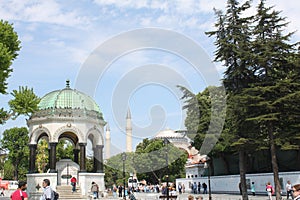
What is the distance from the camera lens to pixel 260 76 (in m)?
22.5

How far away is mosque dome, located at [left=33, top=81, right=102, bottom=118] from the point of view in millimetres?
28938

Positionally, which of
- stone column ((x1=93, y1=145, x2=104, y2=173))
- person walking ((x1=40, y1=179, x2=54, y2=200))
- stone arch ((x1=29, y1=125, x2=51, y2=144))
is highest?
stone arch ((x1=29, y1=125, x2=51, y2=144))

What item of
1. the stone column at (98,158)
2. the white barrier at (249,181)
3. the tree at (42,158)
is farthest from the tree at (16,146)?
the stone column at (98,158)

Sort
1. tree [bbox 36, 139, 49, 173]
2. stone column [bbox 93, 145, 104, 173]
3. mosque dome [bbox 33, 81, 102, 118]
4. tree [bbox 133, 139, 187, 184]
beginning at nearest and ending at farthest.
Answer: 1. mosque dome [bbox 33, 81, 102, 118]
2. stone column [bbox 93, 145, 104, 173]
3. tree [bbox 36, 139, 49, 173]
4. tree [bbox 133, 139, 187, 184]

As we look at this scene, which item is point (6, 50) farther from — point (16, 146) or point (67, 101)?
point (16, 146)

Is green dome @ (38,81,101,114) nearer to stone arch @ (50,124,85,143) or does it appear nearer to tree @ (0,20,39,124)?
stone arch @ (50,124,85,143)

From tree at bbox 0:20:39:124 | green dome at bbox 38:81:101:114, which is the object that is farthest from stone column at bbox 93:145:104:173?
tree at bbox 0:20:39:124

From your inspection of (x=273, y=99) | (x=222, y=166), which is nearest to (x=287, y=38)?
(x=273, y=99)

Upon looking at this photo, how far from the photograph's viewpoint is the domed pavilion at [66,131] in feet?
90.4

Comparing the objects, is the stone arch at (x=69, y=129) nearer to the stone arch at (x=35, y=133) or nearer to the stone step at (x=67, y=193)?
the stone arch at (x=35, y=133)

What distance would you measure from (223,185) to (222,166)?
584 centimetres

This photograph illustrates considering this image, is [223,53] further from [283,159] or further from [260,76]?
[283,159]

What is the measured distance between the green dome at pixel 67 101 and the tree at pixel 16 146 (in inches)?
1263

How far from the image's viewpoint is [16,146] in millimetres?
59125
